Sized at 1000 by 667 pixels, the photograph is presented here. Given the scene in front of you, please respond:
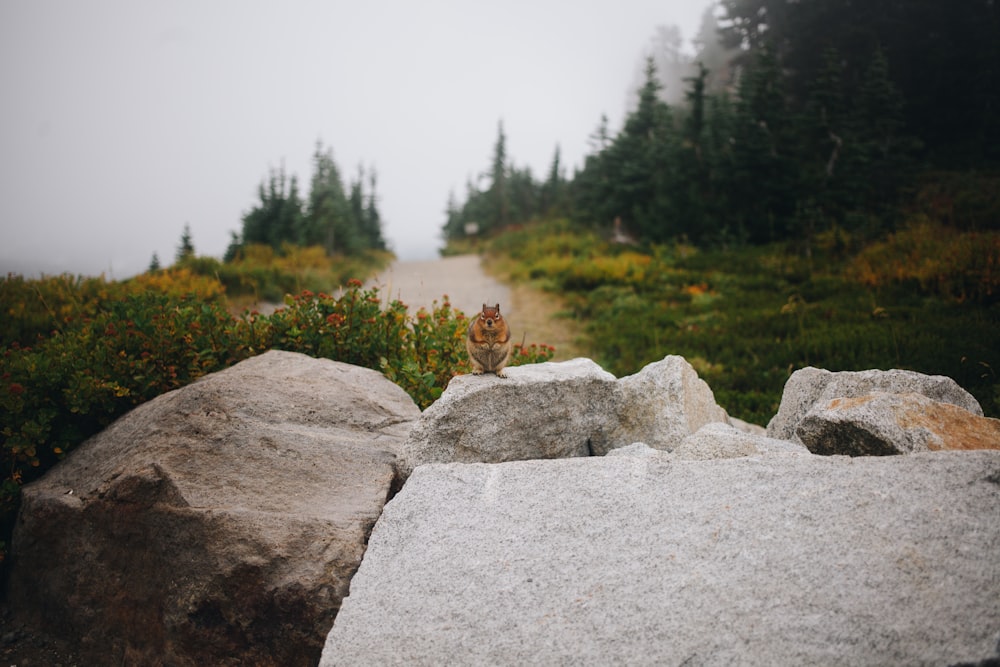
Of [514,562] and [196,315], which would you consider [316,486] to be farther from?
[196,315]

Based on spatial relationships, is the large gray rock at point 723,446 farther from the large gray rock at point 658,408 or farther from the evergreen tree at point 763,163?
the evergreen tree at point 763,163

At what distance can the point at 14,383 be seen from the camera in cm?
419

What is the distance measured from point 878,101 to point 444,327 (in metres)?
23.1

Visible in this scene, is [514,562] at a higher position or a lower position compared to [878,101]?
lower

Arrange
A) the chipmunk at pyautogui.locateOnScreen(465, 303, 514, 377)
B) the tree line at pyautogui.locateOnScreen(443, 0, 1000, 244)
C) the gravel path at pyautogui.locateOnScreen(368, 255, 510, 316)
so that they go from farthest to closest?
the tree line at pyautogui.locateOnScreen(443, 0, 1000, 244) < the gravel path at pyautogui.locateOnScreen(368, 255, 510, 316) < the chipmunk at pyautogui.locateOnScreen(465, 303, 514, 377)

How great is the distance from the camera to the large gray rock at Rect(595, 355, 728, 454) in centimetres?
420

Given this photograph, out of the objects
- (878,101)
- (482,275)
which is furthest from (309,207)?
(878,101)

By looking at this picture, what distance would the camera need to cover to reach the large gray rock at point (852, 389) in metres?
3.95

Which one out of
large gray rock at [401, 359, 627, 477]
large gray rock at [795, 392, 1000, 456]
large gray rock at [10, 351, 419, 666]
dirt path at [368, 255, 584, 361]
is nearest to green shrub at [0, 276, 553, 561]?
large gray rock at [10, 351, 419, 666]

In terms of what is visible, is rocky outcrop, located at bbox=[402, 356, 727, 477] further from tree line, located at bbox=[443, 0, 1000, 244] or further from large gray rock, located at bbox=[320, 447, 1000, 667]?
tree line, located at bbox=[443, 0, 1000, 244]

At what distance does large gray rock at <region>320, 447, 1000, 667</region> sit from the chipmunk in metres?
1.66

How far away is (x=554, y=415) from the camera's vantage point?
414cm

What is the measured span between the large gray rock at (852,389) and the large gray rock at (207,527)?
3.41m

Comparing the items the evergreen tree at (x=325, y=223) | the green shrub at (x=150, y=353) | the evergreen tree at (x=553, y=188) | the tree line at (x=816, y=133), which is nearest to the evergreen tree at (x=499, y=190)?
the evergreen tree at (x=553, y=188)
